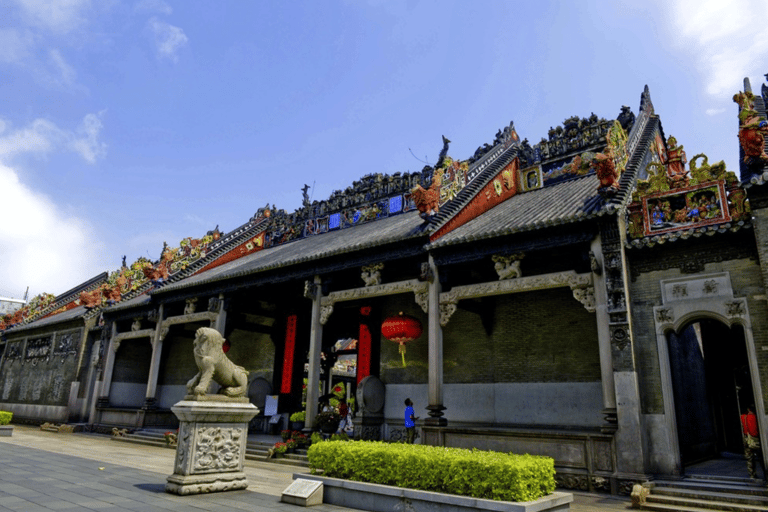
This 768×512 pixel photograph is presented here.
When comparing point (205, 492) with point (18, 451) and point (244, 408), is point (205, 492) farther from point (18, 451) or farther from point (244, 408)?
point (18, 451)

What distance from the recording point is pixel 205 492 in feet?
23.0

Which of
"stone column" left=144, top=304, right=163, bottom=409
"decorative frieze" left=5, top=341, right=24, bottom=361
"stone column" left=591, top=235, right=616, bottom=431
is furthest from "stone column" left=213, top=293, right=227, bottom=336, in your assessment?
"decorative frieze" left=5, top=341, right=24, bottom=361

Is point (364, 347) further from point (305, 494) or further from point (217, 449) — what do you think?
point (305, 494)

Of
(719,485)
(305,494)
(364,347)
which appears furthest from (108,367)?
(719,485)

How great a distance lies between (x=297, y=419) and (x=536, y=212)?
10396 mm

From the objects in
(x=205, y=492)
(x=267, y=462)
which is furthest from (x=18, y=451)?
(x=205, y=492)

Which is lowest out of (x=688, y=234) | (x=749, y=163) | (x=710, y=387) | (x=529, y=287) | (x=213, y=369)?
(x=213, y=369)

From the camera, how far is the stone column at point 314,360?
A: 1333cm

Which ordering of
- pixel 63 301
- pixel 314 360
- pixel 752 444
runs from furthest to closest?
pixel 63 301 < pixel 314 360 < pixel 752 444

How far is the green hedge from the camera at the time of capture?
5.33 m

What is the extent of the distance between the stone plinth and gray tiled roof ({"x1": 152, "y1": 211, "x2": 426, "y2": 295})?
6073mm

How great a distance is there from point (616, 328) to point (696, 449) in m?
4.79

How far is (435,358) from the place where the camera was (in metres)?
11.3

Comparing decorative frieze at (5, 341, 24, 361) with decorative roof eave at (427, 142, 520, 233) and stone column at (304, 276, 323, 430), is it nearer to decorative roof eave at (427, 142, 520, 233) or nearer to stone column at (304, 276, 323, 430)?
stone column at (304, 276, 323, 430)
